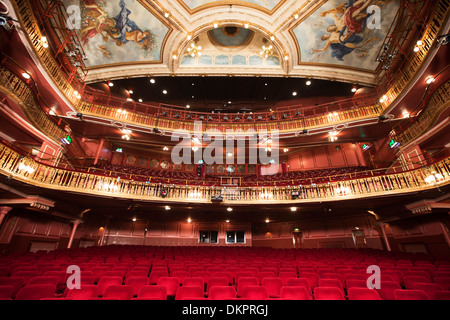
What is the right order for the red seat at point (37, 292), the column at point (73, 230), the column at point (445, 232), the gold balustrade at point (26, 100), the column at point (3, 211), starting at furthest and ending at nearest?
1. the column at point (73, 230)
2. the column at point (445, 232)
3. the column at point (3, 211)
4. the gold balustrade at point (26, 100)
5. the red seat at point (37, 292)

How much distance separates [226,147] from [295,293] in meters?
12.3

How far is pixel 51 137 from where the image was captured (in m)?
9.14

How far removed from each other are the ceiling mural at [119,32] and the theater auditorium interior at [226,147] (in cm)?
9

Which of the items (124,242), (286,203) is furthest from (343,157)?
(124,242)

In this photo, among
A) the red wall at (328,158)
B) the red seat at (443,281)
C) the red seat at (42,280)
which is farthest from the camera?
the red wall at (328,158)

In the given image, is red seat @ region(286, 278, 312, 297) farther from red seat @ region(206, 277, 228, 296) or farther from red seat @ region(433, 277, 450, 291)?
red seat @ region(433, 277, 450, 291)

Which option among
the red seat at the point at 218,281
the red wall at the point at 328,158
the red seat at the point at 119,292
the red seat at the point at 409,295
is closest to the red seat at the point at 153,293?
the red seat at the point at 119,292

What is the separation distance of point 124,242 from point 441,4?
18630 mm

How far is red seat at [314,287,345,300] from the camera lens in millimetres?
2678

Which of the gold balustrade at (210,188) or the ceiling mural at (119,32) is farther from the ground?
the ceiling mural at (119,32)

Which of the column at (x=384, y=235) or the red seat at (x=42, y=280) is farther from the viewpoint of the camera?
the column at (x=384, y=235)


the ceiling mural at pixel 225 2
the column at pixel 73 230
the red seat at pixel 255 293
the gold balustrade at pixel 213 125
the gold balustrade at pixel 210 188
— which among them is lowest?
the red seat at pixel 255 293

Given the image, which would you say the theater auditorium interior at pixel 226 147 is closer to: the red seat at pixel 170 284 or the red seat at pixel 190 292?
the red seat at pixel 190 292

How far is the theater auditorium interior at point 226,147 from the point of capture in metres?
5.14
